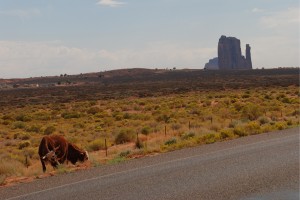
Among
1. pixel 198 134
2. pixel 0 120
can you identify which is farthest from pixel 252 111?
pixel 0 120

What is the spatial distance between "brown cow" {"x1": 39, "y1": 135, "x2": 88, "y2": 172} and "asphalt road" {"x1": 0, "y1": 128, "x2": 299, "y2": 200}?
5.47 feet

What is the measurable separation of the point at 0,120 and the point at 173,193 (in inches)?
1425

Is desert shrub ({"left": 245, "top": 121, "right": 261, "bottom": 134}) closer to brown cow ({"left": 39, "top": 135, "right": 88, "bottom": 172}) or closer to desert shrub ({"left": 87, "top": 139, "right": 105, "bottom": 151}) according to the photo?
desert shrub ({"left": 87, "top": 139, "right": 105, "bottom": 151})

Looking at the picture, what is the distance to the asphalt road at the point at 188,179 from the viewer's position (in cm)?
876

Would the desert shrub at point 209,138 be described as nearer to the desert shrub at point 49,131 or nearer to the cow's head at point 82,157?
the cow's head at point 82,157

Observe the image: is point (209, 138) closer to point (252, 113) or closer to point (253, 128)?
point (253, 128)

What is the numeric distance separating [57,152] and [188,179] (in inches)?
205

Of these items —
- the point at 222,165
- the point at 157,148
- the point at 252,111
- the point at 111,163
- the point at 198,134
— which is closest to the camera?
the point at 222,165

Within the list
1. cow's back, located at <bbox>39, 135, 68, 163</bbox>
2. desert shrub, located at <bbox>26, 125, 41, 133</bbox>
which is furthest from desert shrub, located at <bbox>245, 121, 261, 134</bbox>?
desert shrub, located at <bbox>26, 125, 41, 133</bbox>

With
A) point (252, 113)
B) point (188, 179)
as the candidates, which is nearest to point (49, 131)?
point (252, 113)

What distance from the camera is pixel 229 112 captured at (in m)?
33.1

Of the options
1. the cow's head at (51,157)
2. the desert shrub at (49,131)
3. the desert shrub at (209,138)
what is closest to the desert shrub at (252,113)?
the desert shrub at (209,138)

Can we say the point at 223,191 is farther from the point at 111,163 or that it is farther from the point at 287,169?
the point at 111,163

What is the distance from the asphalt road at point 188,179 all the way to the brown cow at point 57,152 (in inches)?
65.6
